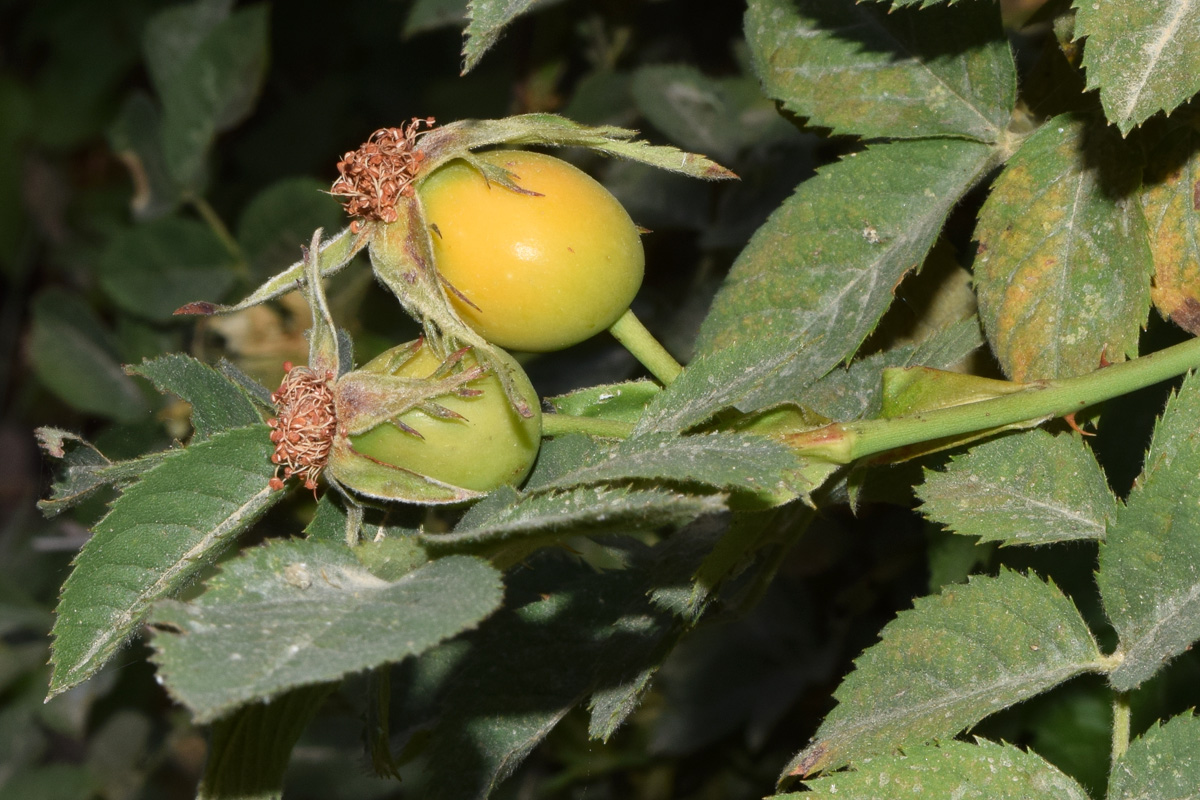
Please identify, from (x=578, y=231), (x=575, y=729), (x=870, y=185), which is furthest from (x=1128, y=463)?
(x=575, y=729)

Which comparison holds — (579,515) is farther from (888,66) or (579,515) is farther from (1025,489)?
(888,66)

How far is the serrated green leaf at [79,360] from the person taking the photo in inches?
126

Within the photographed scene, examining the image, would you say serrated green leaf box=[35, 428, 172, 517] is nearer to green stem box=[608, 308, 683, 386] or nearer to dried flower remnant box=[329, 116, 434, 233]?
dried flower remnant box=[329, 116, 434, 233]

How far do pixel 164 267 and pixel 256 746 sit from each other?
2142mm

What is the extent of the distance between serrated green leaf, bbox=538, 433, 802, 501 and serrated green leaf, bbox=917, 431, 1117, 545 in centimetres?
34

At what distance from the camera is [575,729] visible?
2902 millimetres

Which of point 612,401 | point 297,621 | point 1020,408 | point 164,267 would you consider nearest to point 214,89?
point 164,267

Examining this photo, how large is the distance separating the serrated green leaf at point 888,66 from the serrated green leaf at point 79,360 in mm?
A: 2279

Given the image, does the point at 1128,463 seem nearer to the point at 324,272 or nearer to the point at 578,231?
the point at 578,231

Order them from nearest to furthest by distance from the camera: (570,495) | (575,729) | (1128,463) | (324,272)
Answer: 1. (570,495)
2. (324,272)
3. (1128,463)
4. (575,729)

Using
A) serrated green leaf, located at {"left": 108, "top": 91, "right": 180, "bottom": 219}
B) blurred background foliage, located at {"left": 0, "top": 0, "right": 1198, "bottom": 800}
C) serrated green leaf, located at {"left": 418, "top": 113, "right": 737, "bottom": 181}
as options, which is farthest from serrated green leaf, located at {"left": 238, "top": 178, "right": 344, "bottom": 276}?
serrated green leaf, located at {"left": 418, "top": 113, "right": 737, "bottom": 181}

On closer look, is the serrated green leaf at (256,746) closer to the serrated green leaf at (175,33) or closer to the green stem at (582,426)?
the green stem at (582,426)

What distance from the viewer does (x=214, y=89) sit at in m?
2.96

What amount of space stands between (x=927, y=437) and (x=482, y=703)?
781 millimetres
